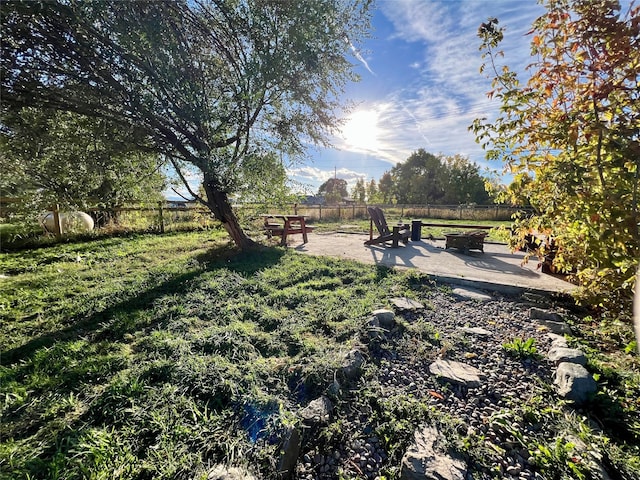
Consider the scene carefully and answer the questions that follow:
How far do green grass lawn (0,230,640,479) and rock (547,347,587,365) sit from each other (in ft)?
0.57

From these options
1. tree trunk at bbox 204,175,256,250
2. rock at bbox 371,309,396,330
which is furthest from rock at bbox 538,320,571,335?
tree trunk at bbox 204,175,256,250

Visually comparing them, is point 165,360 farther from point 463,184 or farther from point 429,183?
point 429,183

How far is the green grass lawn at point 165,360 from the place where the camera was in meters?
1.40

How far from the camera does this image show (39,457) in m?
1.35

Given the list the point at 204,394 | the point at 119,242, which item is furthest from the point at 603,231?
the point at 119,242

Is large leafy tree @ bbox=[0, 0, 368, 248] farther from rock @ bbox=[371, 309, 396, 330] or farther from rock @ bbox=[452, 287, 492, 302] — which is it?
rock @ bbox=[452, 287, 492, 302]

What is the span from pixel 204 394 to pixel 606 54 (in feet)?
11.9

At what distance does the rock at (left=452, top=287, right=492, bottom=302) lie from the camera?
11.5 ft

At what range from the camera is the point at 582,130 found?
1.99 meters

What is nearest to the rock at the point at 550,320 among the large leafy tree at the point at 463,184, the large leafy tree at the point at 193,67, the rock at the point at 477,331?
the rock at the point at 477,331

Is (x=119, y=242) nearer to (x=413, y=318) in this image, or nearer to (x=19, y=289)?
(x=19, y=289)

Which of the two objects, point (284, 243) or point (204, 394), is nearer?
point (204, 394)

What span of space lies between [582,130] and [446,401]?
7.36 ft

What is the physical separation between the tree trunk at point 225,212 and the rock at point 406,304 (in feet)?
12.5
